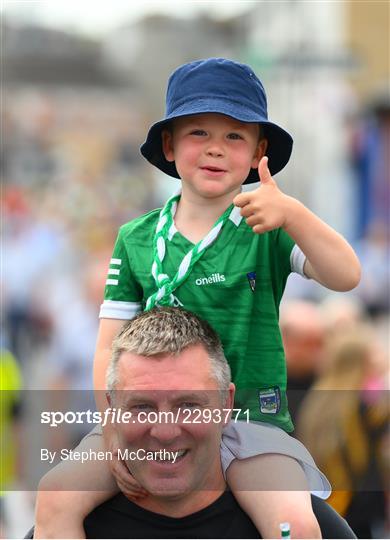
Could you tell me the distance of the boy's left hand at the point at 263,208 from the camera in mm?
3621

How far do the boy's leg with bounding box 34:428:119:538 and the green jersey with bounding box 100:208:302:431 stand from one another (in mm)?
476

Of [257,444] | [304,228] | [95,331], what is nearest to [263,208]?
[304,228]

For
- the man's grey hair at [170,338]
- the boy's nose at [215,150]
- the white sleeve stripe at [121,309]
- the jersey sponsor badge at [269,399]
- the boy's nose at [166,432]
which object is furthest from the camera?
the white sleeve stripe at [121,309]

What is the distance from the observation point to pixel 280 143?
3992 millimetres

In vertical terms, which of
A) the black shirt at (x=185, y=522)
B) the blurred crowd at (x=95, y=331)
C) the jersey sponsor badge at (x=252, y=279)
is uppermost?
the jersey sponsor badge at (x=252, y=279)

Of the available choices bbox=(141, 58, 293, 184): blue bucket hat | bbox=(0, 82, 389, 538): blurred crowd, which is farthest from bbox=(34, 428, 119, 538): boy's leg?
bbox=(0, 82, 389, 538): blurred crowd

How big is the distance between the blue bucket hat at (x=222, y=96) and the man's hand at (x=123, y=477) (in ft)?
3.21

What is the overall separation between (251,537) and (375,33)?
42.7m

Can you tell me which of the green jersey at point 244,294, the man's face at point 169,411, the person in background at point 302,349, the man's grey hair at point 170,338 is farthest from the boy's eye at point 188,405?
the person in background at point 302,349

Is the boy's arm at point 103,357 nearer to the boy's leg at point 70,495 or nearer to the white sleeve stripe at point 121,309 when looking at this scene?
the white sleeve stripe at point 121,309

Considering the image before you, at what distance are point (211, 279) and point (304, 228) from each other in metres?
0.36

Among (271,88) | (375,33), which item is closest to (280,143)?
(271,88)

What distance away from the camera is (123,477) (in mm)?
3836

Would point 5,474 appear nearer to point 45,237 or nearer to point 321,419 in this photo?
point 321,419
